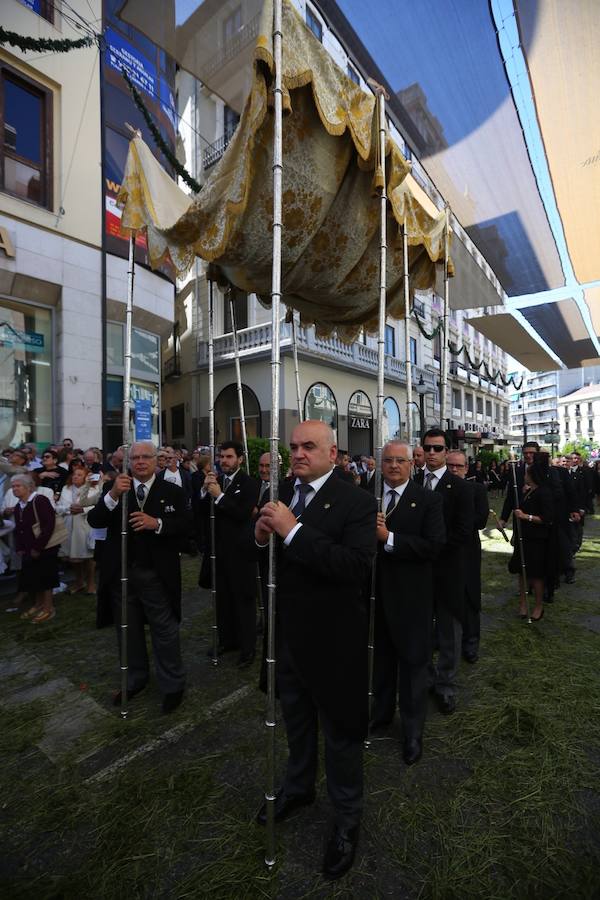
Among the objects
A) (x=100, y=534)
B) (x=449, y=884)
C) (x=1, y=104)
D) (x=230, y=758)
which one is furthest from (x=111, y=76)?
(x=449, y=884)

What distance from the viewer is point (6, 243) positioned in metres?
10.5

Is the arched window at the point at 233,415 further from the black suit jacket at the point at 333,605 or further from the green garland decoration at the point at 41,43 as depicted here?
the black suit jacket at the point at 333,605

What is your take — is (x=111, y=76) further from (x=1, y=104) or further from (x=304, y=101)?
(x=304, y=101)

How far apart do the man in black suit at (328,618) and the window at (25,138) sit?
1292 cm

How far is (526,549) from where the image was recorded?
6066 mm

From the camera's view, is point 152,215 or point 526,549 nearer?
point 152,215

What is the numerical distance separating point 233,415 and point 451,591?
1899 cm

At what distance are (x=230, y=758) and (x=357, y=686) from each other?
1426 mm

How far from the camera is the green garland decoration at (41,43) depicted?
891cm

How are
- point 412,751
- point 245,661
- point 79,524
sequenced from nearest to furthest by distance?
point 412,751, point 245,661, point 79,524

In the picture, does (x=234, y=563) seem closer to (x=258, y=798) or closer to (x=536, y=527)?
(x=258, y=798)

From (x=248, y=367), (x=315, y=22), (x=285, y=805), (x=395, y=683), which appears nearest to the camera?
(x=285, y=805)

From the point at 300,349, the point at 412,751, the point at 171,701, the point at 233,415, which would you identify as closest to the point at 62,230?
the point at 300,349

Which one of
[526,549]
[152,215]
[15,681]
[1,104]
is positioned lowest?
[15,681]
